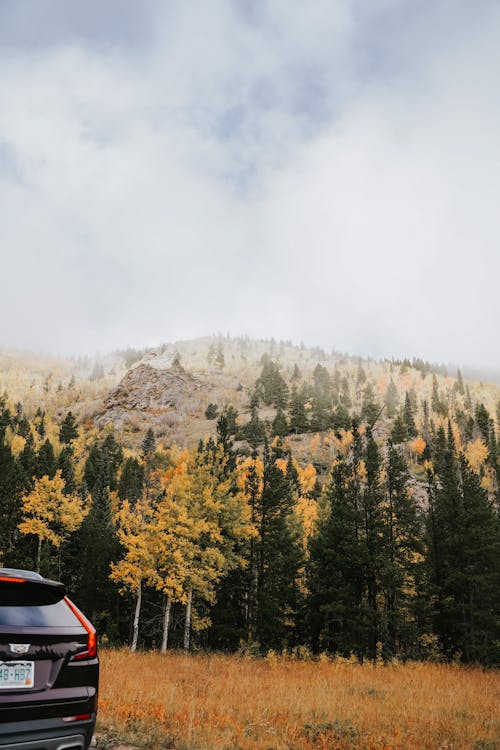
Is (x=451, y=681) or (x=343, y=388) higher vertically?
(x=343, y=388)

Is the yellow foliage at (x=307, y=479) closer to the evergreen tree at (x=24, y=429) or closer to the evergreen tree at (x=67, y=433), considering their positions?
the evergreen tree at (x=67, y=433)

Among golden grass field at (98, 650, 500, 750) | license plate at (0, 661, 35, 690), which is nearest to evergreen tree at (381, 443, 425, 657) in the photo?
golden grass field at (98, 650, 500, 750)

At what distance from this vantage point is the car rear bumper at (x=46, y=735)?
11.0 ft

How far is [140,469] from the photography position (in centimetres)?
9244

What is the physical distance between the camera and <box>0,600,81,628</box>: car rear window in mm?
3684

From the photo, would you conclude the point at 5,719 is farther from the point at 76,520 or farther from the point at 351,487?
the point at 76,520

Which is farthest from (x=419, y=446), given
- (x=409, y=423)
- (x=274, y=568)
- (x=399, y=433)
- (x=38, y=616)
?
(x=38, y=616)

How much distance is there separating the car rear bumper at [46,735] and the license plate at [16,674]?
0.24 meters

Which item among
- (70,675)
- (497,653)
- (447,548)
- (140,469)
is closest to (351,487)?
(447,548)

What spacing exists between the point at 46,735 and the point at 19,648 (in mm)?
706

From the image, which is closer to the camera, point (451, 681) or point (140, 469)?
point (451, 681)

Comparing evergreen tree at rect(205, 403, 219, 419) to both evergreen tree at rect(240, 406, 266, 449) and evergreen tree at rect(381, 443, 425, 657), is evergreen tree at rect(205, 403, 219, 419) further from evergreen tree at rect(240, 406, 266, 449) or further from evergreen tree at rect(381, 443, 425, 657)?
evergreen tree at rect(381, 443, 425, 657)

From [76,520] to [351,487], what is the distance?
20.8 m

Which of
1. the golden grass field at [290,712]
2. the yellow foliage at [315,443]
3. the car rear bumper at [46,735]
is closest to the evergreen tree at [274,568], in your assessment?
the golden grass field at [290,712]
